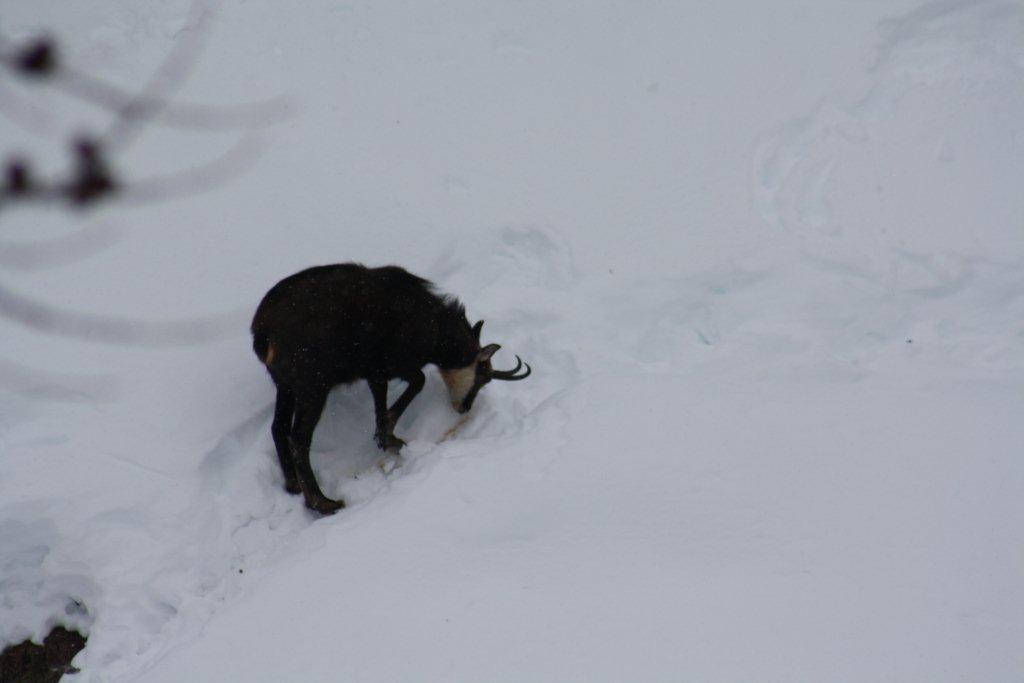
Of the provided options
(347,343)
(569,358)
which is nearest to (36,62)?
(347,343)

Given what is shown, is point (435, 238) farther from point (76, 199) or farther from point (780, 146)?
point (76, 199)

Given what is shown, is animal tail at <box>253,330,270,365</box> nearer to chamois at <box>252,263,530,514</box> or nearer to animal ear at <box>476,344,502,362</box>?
chamois at <box>252,263,530,514</box>

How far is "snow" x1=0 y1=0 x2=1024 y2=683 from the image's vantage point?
524 centimetres

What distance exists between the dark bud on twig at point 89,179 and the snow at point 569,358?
9.50 feet

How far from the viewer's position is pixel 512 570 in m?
5.45

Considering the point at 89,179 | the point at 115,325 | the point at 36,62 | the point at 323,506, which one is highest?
the point at 36,62

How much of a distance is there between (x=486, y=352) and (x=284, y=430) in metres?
1.44

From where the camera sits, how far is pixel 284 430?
6.42 m

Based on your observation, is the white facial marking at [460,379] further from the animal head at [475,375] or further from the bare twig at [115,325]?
the bare twig at [115,325]

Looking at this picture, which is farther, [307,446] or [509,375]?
[509,375]

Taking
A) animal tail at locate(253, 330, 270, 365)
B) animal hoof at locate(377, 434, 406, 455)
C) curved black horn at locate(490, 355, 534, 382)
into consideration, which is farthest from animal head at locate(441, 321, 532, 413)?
animal tail at locate(253, 330, 270, 365)

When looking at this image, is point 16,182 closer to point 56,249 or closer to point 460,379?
point 460,379

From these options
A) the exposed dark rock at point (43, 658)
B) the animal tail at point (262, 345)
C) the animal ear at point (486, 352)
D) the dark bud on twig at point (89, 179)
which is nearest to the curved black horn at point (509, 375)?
the animal ear at point (486, 352)

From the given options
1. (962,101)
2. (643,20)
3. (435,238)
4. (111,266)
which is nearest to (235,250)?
(111,266)
